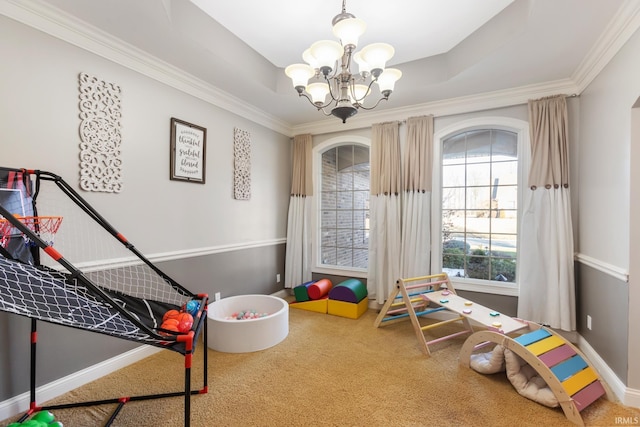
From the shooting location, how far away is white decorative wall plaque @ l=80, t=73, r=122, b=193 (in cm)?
202

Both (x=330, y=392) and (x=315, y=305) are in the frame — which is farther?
(x=315, y=305)

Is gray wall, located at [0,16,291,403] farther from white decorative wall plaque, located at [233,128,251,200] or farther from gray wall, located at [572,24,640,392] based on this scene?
gray wall, located at [572,24,640,392]

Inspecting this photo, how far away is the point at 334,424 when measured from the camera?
1.67 m

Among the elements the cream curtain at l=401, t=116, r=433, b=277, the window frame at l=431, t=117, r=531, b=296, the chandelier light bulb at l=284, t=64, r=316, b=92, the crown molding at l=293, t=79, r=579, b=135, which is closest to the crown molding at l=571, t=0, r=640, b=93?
the crown molding at l=293, t=79, r=579, b=135

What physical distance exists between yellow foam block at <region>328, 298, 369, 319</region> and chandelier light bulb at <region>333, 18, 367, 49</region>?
2.67m

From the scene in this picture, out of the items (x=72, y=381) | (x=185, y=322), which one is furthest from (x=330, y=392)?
(x=72, y=381)

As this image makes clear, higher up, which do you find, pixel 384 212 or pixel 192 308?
pixel 384 212

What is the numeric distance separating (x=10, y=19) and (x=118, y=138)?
2.69ft

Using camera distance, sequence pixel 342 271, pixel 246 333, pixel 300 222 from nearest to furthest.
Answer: pixel 246 333, pixel 342 271, pixel 300 222

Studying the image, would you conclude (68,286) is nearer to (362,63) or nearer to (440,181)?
(362,63)

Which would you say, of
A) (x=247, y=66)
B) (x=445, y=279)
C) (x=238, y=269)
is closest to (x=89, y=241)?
(x=238, y=269)

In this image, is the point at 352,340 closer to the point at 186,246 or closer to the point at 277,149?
the point at 186,246

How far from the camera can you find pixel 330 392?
197 cm

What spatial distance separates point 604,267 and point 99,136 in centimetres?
386
